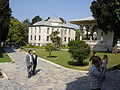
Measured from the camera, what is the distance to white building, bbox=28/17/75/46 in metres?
61.9

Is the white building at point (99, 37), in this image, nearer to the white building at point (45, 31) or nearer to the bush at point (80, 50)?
the bush at point (80, 50)

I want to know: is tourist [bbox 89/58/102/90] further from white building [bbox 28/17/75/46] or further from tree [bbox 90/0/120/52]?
white building [bbox 28/17/75/46]

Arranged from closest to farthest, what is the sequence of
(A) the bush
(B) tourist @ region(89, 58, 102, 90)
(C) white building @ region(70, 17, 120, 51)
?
(B) tourist @ region(89, 58, 102, 90), (A) the bush, (C) white building @ region(70, 17, 120, 51)

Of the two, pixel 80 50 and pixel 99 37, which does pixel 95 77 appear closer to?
pixel 80 50

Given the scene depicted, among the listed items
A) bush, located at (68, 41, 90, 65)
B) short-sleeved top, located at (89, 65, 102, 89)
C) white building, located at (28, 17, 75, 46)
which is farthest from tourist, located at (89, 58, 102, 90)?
white building, located at (28, 17, 75, 46)

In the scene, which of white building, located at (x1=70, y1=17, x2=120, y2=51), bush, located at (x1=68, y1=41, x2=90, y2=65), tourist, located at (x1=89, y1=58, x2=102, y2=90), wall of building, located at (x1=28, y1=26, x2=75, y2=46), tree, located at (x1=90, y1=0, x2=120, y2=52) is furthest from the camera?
wall of building, located at (x1=28, y1=26, x2=75, y2=46)

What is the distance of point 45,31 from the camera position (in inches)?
2457

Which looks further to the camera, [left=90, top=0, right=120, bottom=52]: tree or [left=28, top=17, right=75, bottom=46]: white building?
[left=28, top=17, right=75, bottom=46]: white building

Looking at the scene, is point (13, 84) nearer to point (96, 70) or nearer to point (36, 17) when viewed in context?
point (96, 70)

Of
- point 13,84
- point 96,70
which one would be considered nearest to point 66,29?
point 13,84

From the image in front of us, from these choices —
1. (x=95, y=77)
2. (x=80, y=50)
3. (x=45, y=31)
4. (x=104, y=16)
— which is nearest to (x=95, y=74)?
(x=95, y=77)

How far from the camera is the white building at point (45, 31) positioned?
61.9m

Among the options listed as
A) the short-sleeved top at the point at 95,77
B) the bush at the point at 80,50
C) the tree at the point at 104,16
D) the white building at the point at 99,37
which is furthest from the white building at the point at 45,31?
the short-sleeved top at the point at 95,77

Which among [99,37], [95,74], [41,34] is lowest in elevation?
[95,74]
